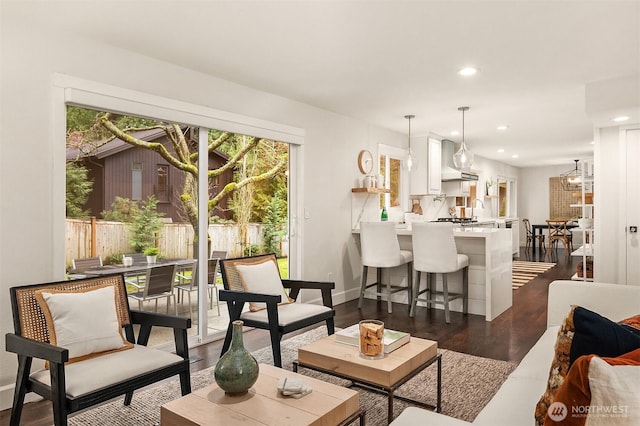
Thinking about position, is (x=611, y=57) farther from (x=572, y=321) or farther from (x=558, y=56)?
(x=572, y=321)

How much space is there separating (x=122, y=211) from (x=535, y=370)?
9.80 feet

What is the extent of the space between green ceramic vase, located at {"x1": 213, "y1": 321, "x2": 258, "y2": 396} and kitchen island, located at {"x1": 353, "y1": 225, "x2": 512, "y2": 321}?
340 centimetres

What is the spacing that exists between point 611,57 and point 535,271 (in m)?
5.21

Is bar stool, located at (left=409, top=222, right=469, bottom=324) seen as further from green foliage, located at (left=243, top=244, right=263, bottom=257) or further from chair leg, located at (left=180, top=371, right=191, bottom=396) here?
chair leg, located at (left=180, top=371, right=191, bottom=396)

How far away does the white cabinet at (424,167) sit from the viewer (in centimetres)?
667

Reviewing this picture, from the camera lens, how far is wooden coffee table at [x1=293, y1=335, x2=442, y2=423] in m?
2.00

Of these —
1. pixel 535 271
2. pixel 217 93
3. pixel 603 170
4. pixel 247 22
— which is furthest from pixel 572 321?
pixel 535 271

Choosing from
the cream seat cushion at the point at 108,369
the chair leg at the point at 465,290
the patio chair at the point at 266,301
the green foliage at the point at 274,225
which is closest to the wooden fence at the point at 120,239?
the green foliage at the point at 274,225

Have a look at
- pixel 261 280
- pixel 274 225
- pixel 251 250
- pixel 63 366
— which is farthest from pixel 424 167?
pixel 63 366

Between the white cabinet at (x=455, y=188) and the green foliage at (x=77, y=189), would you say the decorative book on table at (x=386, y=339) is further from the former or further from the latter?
the white cabinet at (x=455, y=188)

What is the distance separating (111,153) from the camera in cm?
327

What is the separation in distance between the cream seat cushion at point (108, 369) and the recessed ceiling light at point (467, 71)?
→ 3.16 m

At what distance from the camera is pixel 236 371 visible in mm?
1664

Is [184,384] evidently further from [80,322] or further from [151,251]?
[151,251]
